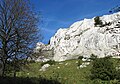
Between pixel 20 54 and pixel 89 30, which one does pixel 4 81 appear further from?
pixel 89 30

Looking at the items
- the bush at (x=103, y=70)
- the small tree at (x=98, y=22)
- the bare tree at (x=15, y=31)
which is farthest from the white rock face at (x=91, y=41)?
the bare tree at (x=15, y=31)

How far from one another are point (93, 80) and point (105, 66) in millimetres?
1953

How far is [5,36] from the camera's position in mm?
20453

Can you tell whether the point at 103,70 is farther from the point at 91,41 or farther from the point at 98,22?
the point at 98,22

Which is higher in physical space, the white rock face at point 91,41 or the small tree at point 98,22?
the small tree at point 98,22

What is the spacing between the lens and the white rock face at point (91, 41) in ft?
171

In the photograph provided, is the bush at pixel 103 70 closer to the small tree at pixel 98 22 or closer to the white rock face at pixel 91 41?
the white rock face at pixel 91 41

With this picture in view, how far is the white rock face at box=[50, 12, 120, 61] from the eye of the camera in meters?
52.1

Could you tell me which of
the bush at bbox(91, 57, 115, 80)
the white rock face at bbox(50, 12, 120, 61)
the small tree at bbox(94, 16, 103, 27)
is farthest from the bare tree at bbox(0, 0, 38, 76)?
the small tree at bbox(94, 16, 103, 27)

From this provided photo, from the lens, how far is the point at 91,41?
2210 inches

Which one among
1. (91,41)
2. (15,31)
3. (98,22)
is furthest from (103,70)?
(98,22)

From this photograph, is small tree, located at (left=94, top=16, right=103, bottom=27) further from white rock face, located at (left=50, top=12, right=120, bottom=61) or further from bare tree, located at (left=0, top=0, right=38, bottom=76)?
bare tree, located at (left=0, top=0, right=38, bottom=76)

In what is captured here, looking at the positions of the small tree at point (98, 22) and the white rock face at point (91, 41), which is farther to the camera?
the small tree at point (98, 22)

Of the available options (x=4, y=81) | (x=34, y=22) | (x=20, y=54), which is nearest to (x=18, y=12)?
(x=34, y=22)
